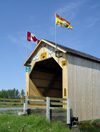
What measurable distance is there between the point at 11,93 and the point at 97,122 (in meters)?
72.5

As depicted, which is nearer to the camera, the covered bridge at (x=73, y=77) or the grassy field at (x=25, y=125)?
the grassy field at (x=25, y=125)

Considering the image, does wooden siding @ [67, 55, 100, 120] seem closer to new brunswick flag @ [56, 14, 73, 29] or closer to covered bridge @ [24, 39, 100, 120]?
covered bridge @ [24, 39, 100, 120]

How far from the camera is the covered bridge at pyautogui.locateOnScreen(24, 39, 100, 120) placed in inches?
515

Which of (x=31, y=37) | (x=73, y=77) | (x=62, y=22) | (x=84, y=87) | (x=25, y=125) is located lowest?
(x=25, y=125)

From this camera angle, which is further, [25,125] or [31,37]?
[31,37]

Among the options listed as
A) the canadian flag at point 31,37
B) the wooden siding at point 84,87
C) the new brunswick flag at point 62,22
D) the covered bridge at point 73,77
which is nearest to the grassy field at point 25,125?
the covered bridge at point 73,77

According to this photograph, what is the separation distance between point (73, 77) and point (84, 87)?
4.78ft

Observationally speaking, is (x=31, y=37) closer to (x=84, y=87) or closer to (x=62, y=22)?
(x=62, y=22)

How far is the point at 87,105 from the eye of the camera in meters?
14.1

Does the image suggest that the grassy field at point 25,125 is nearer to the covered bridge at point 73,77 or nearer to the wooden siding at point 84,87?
the covered bridge at point 73,77

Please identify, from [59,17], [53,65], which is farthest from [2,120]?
[53,65]

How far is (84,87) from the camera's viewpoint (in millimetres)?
14102

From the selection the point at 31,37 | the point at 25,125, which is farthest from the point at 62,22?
the point at 25,125

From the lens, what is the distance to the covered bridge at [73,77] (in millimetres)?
13086
